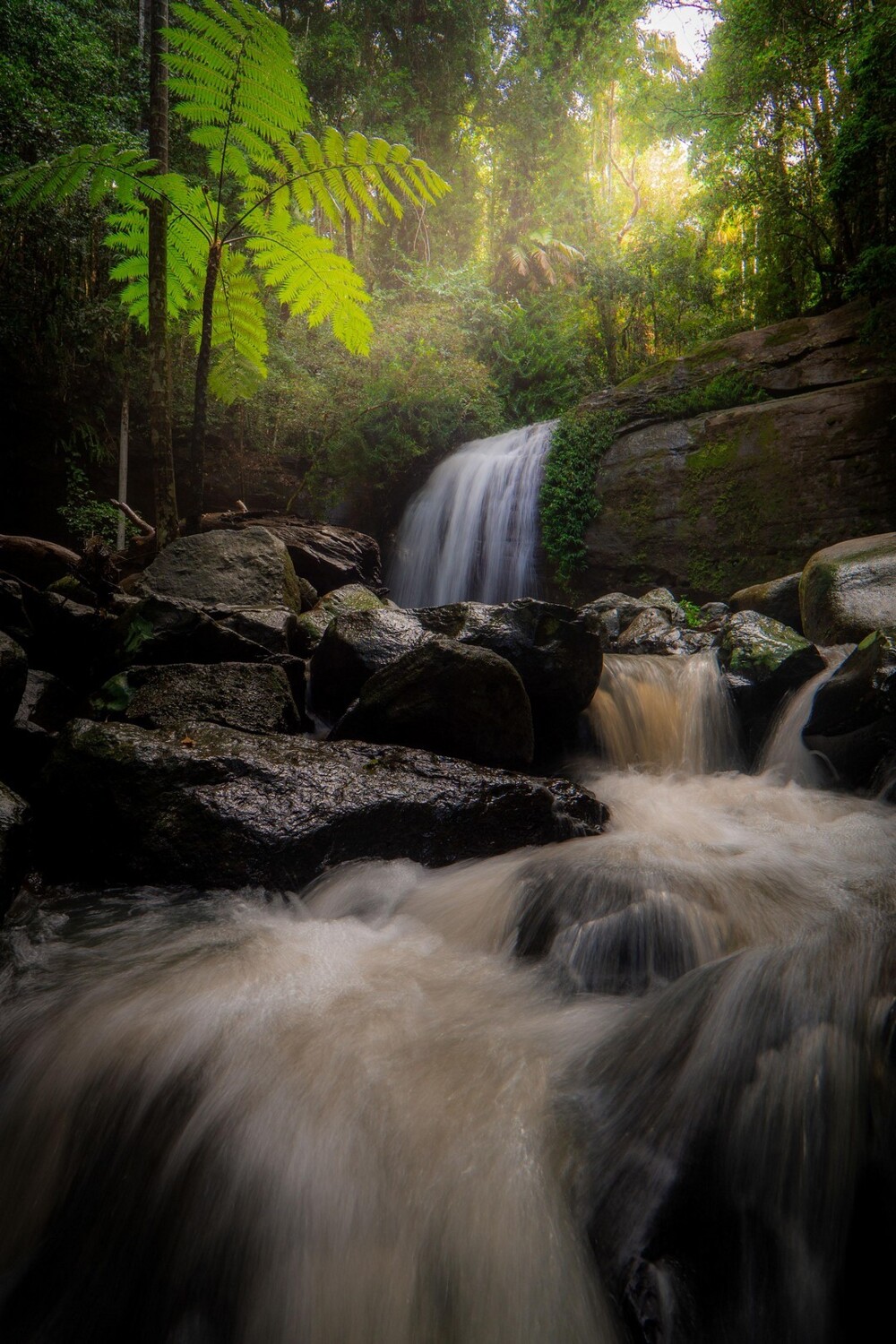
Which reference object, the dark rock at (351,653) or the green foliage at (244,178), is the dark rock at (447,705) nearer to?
the dark rock at (351,653)

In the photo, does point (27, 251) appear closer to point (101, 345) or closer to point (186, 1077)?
point (101, 345)

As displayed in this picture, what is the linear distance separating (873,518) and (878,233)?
12.8 ft

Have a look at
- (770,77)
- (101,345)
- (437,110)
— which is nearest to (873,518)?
(770,77)

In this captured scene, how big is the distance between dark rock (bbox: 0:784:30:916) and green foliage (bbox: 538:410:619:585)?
7936 millimetres

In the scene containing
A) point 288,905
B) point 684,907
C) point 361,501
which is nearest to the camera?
point 684,907

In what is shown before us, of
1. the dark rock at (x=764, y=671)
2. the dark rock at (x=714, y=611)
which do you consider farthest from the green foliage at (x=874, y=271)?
the dark rock at (x=764, y=671)

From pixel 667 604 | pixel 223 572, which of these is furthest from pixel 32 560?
pixel 667 604

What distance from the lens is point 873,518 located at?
22.6 feet

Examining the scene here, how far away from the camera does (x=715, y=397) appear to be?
28.0ft

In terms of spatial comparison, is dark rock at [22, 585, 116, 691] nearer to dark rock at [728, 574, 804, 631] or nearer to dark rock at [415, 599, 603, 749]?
dark rock at [415, 599, 603, 749]

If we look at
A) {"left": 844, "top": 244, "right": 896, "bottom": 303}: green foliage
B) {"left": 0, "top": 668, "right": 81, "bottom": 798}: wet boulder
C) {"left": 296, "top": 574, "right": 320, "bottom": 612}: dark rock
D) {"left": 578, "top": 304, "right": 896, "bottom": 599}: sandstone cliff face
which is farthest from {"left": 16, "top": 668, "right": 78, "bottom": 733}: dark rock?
{"left": 844, "top": 244, "right": 896, "bottom": 303}: green foliage

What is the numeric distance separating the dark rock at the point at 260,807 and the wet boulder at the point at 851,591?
3302 mm

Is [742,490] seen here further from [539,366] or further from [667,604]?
[539,366]

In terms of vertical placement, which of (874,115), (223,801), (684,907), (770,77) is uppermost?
(770,77)
